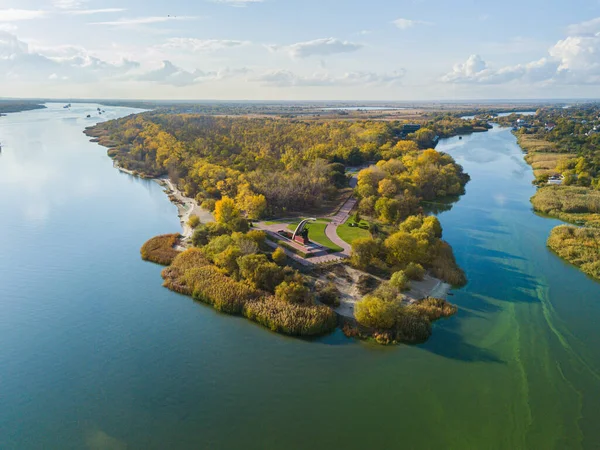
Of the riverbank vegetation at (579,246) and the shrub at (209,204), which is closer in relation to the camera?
the riverbank vegetation at (579,246)

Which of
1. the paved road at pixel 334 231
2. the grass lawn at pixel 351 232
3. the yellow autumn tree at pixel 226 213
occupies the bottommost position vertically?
the paved road at pixel 334 231

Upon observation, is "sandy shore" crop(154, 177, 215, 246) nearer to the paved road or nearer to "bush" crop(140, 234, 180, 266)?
"bush" crop(140, 234, 180, 266)

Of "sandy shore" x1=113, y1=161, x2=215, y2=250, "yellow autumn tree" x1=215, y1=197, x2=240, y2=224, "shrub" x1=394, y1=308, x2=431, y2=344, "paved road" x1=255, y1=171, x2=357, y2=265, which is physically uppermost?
"yellow autumn tree" x1=215, y1=197, x2=240, y2=224

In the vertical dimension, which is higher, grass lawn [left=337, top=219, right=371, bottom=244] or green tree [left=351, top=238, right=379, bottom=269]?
green tree [left=351, top=238, right=379, bottom=269]

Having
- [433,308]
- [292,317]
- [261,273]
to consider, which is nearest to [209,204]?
[261,273]

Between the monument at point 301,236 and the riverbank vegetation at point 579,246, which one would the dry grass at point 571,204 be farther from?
the monument at point 301,236

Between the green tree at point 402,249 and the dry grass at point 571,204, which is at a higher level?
the green tree at point 402,249

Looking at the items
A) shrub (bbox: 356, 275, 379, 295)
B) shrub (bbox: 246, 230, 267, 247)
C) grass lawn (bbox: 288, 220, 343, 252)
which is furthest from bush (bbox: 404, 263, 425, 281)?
shrub (bbox: 246, 230, 267, 247)

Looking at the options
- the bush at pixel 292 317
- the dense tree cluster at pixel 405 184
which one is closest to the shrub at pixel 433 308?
the bush at pixel 292 317
